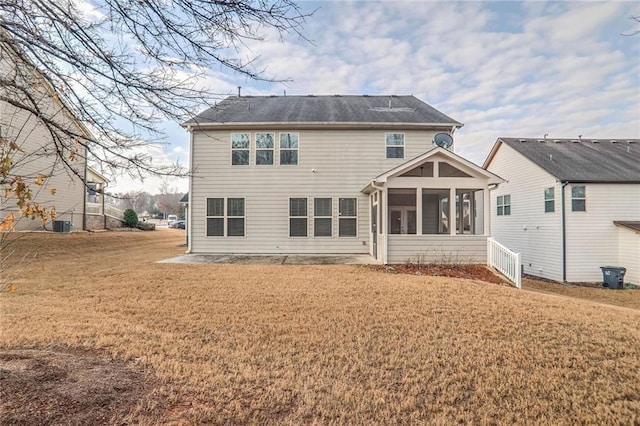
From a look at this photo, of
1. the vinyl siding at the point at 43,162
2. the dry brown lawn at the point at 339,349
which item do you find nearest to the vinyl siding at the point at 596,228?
the dry brown lawn at the point at 339,349

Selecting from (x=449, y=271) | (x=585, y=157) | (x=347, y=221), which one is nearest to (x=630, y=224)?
(x=585, y=157)

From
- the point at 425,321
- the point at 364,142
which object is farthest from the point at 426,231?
the point at 425,321

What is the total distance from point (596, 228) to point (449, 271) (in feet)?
28.2

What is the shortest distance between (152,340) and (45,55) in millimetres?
3419

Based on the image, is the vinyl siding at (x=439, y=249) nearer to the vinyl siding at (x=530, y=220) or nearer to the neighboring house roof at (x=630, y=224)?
the vinyl siding at (x=530, y=220)

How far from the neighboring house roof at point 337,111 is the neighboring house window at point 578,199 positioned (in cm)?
581

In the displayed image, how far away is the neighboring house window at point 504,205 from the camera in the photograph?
17.8 m

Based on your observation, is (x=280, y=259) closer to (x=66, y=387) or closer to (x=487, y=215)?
(x=487, y=215)

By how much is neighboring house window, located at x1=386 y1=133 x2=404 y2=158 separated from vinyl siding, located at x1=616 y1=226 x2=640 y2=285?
9.69 meters

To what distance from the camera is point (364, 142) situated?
1366 cm

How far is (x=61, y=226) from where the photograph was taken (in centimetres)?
1698

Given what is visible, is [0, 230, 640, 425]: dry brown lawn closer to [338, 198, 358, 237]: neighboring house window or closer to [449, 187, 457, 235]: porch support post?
[449, 187, 457, 235]: porch support post

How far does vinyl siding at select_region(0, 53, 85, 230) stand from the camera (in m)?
3.32

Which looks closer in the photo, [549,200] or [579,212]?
[579,212]
